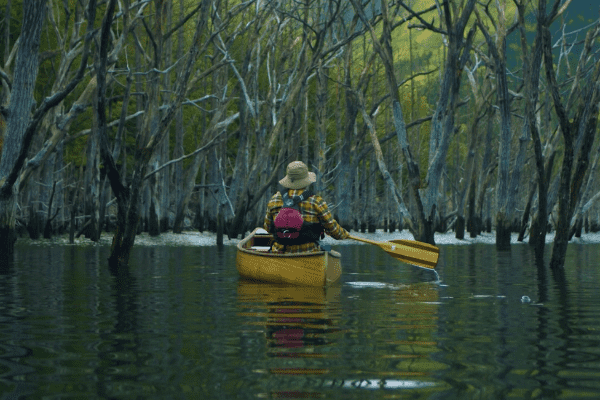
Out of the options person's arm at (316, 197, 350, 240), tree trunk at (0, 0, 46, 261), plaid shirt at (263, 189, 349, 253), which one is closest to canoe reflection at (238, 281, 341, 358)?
plaid shirt at (263, 189, 349, 253)

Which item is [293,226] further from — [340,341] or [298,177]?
[340,341]

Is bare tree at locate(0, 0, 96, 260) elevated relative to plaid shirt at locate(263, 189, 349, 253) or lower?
elevated

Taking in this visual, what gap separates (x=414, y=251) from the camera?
39.8ft

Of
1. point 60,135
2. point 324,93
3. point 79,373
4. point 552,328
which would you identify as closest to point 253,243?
point 60,135

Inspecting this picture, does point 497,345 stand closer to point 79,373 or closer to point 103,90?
point 79,373

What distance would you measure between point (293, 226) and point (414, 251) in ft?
7.16

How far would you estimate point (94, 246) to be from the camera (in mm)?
22266

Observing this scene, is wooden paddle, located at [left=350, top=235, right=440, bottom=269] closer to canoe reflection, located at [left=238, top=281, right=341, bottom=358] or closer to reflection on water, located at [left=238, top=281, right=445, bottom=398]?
canoe reflection, located at [left=238, top=281, right=341, bottom=358]

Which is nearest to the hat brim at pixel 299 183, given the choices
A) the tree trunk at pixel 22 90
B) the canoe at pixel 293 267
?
the canoe at pixel 293 267

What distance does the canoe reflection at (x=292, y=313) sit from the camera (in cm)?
585

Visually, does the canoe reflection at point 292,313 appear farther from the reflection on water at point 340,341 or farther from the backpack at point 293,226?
the backpack at point 293,226

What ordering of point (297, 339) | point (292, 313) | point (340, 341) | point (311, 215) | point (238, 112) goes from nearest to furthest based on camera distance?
point (340, 341) → point (297, 339) → point (292, 313) → point (311, 215) → point (238, 112)

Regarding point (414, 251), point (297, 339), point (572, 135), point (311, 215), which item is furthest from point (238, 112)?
point (297, 339)

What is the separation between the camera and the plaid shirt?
10789 millimetres
